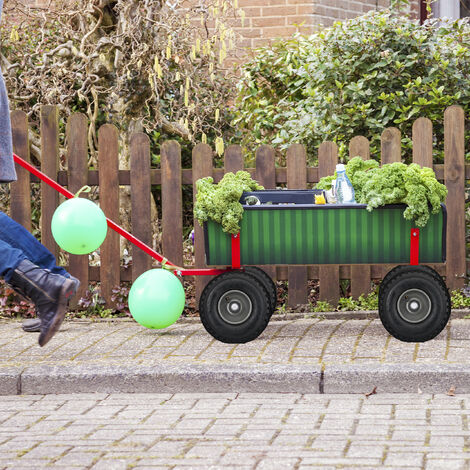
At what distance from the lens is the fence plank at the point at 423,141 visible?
6.57 meters

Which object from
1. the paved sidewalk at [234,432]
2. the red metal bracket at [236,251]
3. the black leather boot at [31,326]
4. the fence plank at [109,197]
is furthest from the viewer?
the fence plank at [109,197]

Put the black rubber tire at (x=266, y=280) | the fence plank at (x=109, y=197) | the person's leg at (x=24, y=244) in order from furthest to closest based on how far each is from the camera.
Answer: the fence plank at (x=109, y=197)
the black rubber tire at (x=266, y=280)
the person's leg at (x=24, y=244)

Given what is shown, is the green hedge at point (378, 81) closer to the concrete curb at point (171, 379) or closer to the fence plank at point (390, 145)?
the fence plank at point (390, 145)

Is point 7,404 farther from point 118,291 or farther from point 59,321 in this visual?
point 118,291

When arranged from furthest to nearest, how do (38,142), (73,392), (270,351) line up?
(38,142)
(270,351)
(73,392)

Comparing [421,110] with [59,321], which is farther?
[421,110]

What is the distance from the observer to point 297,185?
6.59m

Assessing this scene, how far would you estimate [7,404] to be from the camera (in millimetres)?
4758

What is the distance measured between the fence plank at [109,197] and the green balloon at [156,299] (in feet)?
3.81

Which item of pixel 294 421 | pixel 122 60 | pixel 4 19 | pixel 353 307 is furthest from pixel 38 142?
pixel 294 421

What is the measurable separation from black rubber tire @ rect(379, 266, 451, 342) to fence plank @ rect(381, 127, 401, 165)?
1.30 meters

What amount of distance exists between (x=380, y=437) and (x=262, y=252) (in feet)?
6.22

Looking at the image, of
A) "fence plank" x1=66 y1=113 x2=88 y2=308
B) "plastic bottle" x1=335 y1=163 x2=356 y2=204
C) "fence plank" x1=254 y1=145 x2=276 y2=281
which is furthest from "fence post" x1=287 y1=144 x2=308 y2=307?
"fence plank" x1=66 y1=113 x2=88 y2=308

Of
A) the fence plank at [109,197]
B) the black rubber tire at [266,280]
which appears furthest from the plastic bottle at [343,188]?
the fence plank at [109,197]
